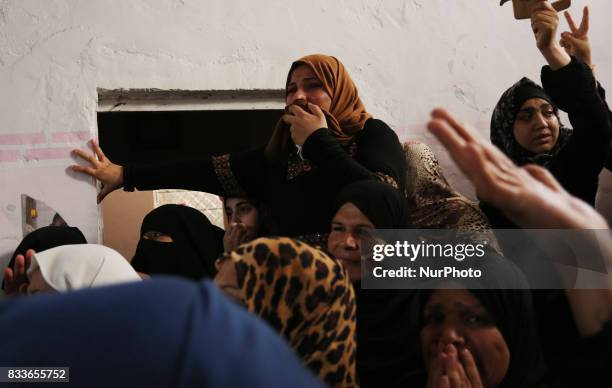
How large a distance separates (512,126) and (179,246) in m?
1.26

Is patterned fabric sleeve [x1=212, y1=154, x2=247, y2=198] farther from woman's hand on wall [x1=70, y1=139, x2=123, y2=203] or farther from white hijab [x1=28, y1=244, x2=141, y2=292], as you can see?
white hijab [x1=28, y1=244, x2=141, y2=292]

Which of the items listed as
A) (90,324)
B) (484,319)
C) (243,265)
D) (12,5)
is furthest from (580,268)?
(12,5)

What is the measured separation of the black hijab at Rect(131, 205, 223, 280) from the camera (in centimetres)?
213

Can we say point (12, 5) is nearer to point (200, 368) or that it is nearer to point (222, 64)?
point (222, 64)

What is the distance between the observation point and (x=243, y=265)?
117cm

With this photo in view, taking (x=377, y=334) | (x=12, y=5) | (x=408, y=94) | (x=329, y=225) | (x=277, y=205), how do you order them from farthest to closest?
(x=408, y=94) → (x=12, y=5) → (x=277, y=205) → (x=329, y=225) → (x=377, y=334)

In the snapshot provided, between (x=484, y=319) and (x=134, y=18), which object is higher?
(x=134, y=18)

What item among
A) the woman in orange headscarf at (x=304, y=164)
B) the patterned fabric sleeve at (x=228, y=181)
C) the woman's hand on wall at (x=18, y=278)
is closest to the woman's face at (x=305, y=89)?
the woman in orange headscarf at (x=304, y=164)

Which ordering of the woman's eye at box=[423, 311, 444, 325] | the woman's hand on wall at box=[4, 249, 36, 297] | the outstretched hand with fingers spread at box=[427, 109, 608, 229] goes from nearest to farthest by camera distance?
the outstretched hand with fingers spread at box=[427, 109, 608, 229]
the woman's eye at box=[423, 311, 444, 325]
the woman's hand on wall at box=[4, 249, 36, 297]

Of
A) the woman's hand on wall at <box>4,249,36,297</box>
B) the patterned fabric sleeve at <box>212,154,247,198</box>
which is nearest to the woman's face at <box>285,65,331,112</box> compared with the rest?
the patterned fabric sleeve at <box>212,154,247,198</box>

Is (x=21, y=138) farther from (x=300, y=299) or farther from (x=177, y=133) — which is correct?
(x=177, y=133)

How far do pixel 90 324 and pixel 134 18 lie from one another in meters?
1.91

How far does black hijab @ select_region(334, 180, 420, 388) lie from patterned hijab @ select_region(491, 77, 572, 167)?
819mm

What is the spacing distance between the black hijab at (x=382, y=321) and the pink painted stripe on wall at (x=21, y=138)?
1.08m
